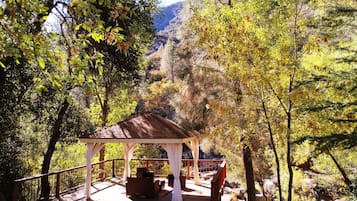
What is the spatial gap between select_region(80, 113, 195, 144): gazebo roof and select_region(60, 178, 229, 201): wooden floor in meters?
1.63

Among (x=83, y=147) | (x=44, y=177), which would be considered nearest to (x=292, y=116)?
(x=44, y=177)

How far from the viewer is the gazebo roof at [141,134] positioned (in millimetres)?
8148

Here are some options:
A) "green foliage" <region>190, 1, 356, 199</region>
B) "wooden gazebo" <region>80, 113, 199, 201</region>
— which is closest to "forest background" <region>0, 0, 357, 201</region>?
"green foliage" <region>190, 1, 356, 199</region>

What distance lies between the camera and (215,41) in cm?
725

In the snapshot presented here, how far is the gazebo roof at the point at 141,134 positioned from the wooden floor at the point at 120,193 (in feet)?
5.36

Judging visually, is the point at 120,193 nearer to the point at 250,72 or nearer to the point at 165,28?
the point at 250,72

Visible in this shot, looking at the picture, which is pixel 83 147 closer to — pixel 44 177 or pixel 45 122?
pixel 45 122

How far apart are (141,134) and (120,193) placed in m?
2.22

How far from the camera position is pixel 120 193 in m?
9.44

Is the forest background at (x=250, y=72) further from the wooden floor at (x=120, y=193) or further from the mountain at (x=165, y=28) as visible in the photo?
the wooden floor at (x=120, y=193)

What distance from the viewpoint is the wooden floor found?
8.72 meters

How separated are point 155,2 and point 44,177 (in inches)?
271

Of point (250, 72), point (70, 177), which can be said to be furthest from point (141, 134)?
point (70, 177)

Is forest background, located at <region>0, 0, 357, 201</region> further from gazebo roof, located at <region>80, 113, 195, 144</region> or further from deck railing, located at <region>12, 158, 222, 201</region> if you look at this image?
gazebo roof, located at <region>80, 113, 195, 144</region>
